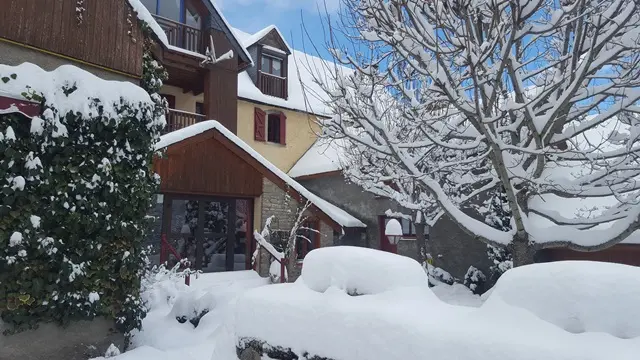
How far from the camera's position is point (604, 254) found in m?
10.8

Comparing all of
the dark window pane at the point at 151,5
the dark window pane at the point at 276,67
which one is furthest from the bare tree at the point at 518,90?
the dark window pane at the point at 276,67

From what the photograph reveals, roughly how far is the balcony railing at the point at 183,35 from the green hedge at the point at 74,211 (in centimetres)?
794

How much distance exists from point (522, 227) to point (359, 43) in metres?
3.87

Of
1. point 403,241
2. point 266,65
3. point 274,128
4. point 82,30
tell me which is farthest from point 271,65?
point 82,30

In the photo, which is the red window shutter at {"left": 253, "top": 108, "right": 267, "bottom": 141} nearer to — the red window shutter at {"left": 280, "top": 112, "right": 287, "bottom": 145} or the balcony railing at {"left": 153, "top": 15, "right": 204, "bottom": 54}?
the red window shutter at {"left": 280, "top": 112, "right": 287, "bottom": 145}

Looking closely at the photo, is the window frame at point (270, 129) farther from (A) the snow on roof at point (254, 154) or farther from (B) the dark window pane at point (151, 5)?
(B) the dark window pane at point (151, 5)

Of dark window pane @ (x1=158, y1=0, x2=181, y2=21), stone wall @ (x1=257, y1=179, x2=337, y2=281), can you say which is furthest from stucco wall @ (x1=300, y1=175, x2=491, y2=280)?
dark window pane @ (x1=158, y1=0, x2=181, y2=21)

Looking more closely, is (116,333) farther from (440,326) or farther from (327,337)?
(440,326)

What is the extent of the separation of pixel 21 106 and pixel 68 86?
2.18 feet

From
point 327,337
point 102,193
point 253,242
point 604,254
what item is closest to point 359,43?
point 102,193

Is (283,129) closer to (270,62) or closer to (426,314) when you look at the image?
(270,62)

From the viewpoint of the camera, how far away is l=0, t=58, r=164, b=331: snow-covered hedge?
4.94 meters

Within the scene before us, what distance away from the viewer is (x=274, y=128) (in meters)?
17.2

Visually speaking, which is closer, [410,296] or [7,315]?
[410,296]
